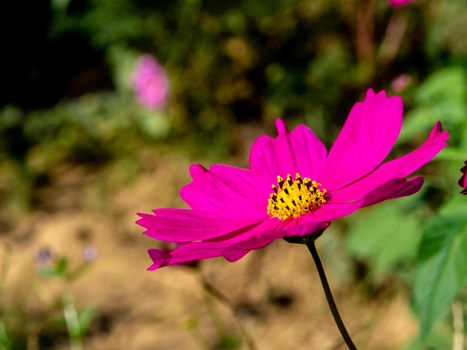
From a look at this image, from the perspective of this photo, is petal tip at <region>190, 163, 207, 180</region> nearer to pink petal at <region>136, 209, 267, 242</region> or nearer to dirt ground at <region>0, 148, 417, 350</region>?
pink petal at <region>136, 209, 267, 242</region>

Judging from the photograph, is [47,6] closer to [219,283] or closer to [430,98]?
[219,283]

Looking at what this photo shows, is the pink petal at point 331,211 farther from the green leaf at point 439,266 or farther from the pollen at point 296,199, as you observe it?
the green leaf at point 439,266

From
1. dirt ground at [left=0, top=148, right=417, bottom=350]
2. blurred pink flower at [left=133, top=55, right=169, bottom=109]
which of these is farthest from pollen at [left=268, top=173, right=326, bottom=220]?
blurred pink flower at [left=133, top=55, right=169, bottom=109]

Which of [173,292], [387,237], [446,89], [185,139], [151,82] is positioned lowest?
[387,237]

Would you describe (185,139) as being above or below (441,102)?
above

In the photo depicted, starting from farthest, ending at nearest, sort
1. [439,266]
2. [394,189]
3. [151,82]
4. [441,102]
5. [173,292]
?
[151,82] < [173,292] < [441,102] < [439,266] < [394,189]

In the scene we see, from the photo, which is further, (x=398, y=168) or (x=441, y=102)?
(x=441, y=102)

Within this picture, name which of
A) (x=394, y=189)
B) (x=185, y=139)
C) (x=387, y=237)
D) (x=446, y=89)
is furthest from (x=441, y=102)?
(x=185, y=139)

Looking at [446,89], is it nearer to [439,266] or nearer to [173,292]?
[439,266]
